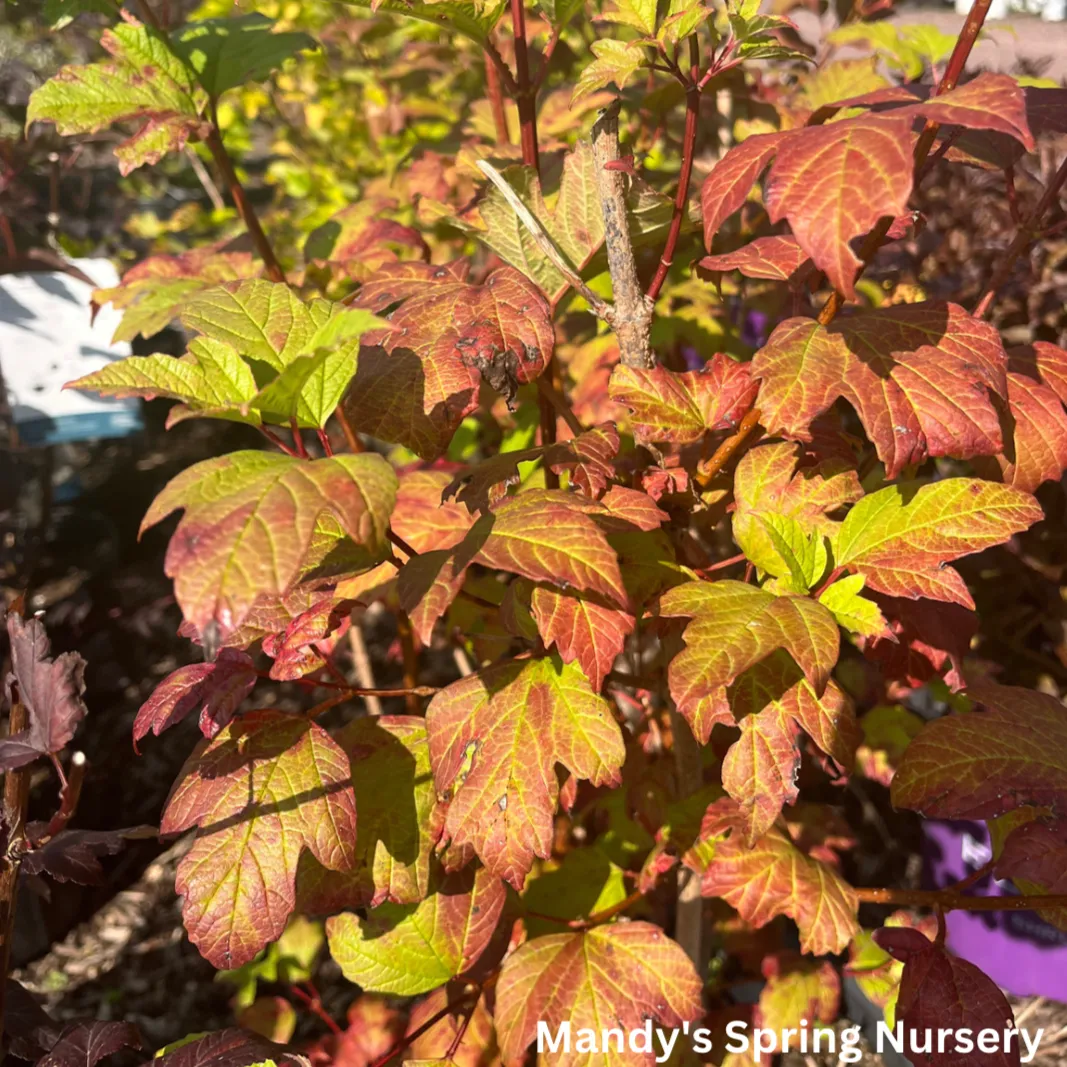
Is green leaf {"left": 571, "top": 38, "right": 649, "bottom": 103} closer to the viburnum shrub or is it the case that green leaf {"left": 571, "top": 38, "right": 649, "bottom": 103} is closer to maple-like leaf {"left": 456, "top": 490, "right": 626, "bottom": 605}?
the viburnum shrub

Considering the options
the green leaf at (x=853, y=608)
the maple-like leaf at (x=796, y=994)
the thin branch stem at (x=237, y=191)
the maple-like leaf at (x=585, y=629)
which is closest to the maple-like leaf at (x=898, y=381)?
the green leaf at (x=853, y=608)

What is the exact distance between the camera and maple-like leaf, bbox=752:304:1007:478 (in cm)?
93

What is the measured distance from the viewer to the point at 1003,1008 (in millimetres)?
1045

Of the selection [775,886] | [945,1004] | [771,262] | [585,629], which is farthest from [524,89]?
[945,1004]

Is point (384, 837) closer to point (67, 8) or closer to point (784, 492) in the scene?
point (784, 492)

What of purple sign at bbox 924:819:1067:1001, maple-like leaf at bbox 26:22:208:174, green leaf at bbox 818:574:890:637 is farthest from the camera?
purple sign at bbox 924:819:1067:1001

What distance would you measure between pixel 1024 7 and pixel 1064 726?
10.8 meters

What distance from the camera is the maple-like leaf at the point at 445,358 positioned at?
98 cm

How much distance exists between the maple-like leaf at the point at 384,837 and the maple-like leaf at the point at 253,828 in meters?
0.10

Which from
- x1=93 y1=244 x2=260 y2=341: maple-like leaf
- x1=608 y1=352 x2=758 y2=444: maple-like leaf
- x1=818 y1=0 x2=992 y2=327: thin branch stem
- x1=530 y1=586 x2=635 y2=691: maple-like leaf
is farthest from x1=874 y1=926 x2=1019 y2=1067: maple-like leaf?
x1=93 y1=244 x2=260 y2=341: maple-like leaf

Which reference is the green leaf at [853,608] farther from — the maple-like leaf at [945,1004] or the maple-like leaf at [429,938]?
the maple-like leaf at [429,938]

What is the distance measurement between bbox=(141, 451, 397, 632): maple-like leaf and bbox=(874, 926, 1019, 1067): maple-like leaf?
0.85 metres

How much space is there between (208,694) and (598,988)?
0.62 metres

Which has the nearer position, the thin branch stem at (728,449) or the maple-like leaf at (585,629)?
the maple-like leaf at (585,629)
